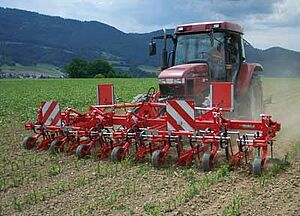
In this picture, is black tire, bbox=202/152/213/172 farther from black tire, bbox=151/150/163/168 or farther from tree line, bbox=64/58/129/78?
tree line, bbox=64/58/129/78

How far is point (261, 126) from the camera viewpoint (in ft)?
21.5

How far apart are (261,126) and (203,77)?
283 cm

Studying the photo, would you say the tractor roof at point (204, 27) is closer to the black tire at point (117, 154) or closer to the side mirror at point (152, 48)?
the side mirror at point (152, 48)

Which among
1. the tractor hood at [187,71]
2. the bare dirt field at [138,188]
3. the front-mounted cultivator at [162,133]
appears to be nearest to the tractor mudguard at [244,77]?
the tractor hood at [187,71]

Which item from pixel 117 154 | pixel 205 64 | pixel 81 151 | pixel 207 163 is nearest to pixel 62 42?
pixel 205 64

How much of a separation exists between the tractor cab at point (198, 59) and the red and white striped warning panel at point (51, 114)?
215 centimetres

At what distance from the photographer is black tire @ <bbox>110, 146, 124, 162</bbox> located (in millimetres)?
7066

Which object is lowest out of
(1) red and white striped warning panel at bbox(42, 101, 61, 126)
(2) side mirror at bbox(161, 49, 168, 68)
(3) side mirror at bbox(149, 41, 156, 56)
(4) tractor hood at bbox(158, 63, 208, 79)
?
(1) red and white striped warning panel at bbox(42, 101, 61, 126)

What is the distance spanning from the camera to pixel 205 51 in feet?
30.9

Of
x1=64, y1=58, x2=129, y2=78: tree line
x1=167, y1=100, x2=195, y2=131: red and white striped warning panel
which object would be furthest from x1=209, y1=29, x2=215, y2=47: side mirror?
x1=64, y1=58, x2=129, y2=78: tree line

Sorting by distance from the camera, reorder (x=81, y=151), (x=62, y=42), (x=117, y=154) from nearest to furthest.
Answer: (x=117, y=154) < (x=81, y=151) < (x=62, y=42)

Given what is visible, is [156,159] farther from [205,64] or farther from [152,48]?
[152,48]

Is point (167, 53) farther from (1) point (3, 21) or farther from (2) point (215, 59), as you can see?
(1) point (3, 21)

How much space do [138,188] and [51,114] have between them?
336 cm
